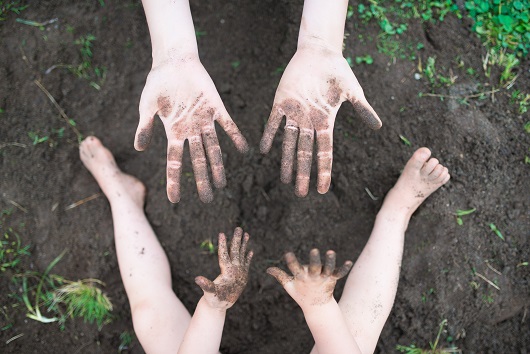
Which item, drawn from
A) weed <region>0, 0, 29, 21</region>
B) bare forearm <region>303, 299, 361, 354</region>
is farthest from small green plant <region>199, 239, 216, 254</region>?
weed <region>0, 0, 29, 21</region>

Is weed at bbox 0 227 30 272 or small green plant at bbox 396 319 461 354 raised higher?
weed at bbox 0 227 30 272

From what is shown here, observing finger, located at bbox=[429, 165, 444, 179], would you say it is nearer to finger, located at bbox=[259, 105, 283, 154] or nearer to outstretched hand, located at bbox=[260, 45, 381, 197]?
outstretched hand, located at bbox=[260, 45, 381, 197]

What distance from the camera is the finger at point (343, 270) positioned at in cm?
179

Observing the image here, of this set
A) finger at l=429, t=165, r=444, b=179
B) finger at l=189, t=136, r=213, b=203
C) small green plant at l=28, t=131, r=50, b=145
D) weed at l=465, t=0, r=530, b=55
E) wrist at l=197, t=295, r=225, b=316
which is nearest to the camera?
finger at l=189, t=136, r=213, b=203

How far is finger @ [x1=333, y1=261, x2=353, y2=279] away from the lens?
70.4 inches

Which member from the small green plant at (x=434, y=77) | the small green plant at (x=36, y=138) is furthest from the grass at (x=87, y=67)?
the small green plant at (x=434, y=77)

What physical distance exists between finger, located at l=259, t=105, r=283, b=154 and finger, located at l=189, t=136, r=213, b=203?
0.22m

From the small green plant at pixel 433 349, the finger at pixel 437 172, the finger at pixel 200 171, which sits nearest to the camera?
the finger at pixel 200 171

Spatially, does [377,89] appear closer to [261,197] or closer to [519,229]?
[261,197]

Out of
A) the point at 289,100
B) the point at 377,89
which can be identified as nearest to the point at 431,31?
the point at 377,89

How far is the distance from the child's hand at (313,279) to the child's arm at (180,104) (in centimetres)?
40

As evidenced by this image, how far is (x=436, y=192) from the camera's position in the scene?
233cm

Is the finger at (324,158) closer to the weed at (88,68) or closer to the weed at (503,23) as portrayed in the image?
the weed at (503,23)

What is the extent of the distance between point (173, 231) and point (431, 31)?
1.54 m
